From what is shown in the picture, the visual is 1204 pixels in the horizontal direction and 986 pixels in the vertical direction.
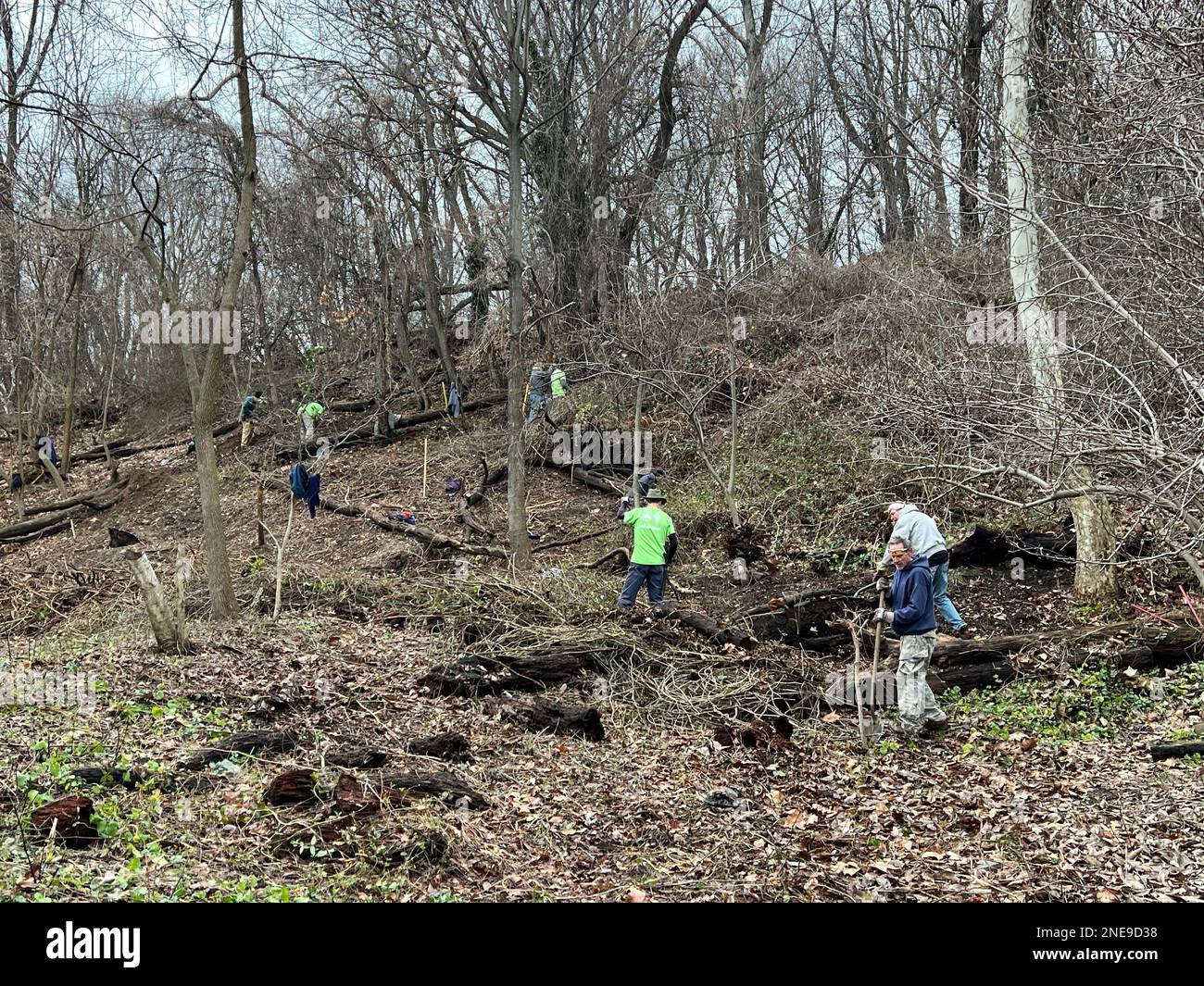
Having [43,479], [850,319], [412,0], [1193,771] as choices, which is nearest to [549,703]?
[1193,771]

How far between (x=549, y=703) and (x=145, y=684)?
3182 millimetres

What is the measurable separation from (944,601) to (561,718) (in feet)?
14.7

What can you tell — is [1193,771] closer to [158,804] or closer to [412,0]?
[158,804]

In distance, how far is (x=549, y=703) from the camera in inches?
312

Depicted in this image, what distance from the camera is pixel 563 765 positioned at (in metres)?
7.11

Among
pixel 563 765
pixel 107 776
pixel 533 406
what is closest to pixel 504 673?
pixel 563 765

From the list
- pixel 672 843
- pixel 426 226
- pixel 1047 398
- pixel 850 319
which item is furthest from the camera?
pixel 426 226

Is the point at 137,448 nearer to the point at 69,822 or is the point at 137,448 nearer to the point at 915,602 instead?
the point at 69,822

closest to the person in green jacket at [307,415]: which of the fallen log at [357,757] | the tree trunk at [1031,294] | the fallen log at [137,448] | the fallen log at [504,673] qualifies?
the fallen log at [137,448]

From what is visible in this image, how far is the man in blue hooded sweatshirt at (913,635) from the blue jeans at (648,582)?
342 centimetres

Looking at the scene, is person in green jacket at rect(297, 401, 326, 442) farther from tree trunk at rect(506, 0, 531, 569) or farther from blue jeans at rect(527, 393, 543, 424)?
tree trunk at rect(506, 0, 531, 569)

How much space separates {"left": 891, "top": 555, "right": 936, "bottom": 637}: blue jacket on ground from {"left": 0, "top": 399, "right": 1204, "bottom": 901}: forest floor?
3.02ft

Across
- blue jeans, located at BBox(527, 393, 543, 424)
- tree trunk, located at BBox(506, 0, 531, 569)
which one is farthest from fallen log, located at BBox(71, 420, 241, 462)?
tree trunk, located at BBox(506, 0, 531, 569)

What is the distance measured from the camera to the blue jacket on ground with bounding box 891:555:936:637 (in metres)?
7.65
